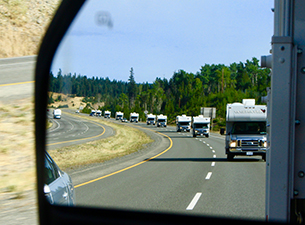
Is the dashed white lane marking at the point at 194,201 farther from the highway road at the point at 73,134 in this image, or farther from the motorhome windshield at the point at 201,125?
the motorhome windshield at the point at 201,125

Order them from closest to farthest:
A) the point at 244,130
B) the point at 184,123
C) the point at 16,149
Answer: the point at 16,149, the point at 244,130, the point at 184,123

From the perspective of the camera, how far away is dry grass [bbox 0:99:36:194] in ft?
30.9

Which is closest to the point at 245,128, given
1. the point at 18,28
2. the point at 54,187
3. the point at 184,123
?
the point at 54,187

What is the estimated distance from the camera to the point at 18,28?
32875 millimetres

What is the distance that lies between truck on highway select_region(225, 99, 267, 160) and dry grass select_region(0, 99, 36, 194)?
9.21m

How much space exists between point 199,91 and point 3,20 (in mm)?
61533

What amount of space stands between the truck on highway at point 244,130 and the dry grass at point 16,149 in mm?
9208

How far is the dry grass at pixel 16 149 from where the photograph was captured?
9414mm

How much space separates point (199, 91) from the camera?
296ft

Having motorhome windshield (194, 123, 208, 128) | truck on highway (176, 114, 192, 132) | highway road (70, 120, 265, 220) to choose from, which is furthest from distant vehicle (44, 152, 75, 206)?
truck on highway (176, 114, 192, 132)

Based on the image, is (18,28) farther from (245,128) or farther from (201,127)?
(201,127)

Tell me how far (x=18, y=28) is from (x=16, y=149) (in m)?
23.5

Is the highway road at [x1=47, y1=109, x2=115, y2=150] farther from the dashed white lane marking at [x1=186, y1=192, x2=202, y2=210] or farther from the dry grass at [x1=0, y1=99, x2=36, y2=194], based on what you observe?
the dashed white lane marking at [x1=186, y1=192, x2=202, y2=210]

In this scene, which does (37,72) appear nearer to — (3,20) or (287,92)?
(287,92)
